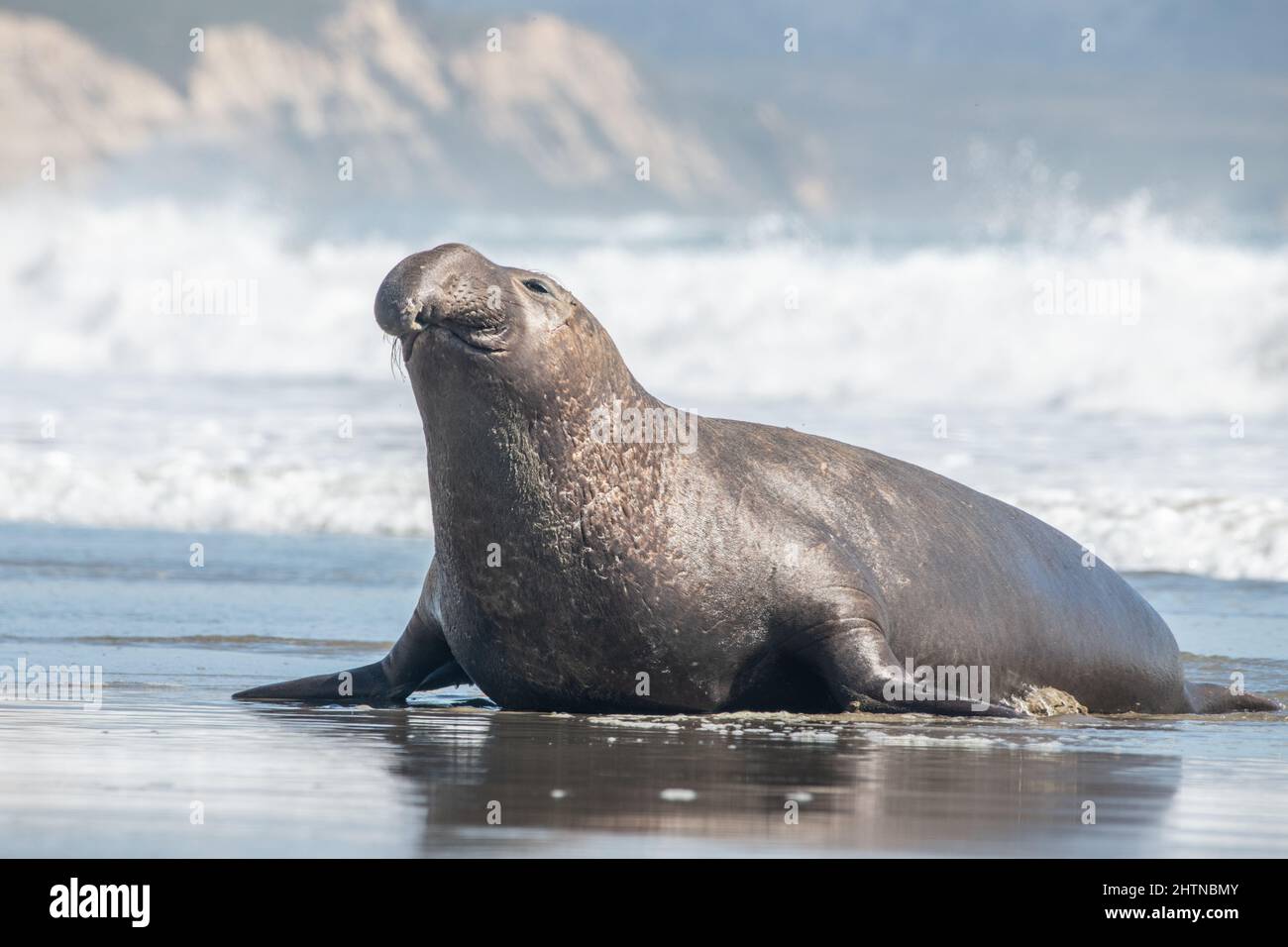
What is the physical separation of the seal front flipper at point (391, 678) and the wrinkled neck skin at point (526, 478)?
2.91ft

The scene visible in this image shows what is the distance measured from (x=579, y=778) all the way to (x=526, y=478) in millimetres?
1955

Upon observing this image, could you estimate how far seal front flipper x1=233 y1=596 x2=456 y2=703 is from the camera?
8555mm

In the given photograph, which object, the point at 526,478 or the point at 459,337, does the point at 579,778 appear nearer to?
the point at 526,478

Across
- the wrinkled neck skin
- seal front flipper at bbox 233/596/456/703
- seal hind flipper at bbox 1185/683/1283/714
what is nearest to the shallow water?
seal front flipper at bbox 233/596/456/703

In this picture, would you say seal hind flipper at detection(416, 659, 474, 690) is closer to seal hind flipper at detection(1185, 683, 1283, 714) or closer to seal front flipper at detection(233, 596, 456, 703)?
seal front flipper at detection(233, 596, 456, 703)

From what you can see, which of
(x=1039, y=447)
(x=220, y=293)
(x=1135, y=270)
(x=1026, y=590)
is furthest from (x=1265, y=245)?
(x=1026, y=590)

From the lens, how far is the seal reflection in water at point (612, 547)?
7625mm

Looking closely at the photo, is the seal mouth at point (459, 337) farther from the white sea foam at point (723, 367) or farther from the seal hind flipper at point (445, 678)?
the white sea foam at point (723, 367)

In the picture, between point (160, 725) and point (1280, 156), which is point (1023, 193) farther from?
point (160, 725)

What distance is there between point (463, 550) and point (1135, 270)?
2489 cm

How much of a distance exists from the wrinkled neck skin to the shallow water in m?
0.67

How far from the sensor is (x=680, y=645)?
7793 mm

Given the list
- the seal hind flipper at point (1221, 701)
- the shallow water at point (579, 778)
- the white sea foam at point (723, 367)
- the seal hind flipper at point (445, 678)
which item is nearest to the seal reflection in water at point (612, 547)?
the shallow water at point (579, 778)

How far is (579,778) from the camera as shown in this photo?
6.01m
